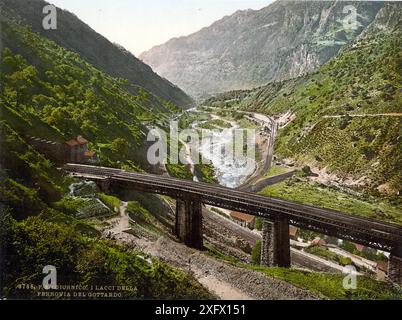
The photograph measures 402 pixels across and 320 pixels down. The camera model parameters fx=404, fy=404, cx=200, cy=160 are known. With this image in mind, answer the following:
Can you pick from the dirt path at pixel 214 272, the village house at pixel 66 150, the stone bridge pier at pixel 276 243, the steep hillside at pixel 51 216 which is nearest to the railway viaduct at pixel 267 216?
the stone bridge pier at pixel 276 243

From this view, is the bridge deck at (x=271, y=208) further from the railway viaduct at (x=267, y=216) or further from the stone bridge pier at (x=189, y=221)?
the stone bridge pier at (x=189, y=221)

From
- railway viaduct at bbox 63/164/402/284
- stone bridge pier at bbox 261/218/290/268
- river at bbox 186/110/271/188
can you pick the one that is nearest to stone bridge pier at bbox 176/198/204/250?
railway viaduct at bbox 63/164/402/284

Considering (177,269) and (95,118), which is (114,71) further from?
(177,269)

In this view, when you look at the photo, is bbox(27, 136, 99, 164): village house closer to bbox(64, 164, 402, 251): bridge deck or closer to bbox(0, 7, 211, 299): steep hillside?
bbox(0, 7, 211, 299): steep hillside

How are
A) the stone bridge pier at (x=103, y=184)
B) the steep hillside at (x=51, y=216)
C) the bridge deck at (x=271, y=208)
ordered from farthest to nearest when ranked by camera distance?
the stone bridge pier at (x=103, y=184) < the bridge deck at (x=271, y=208) < the steep hillside at (x=51, y=216)

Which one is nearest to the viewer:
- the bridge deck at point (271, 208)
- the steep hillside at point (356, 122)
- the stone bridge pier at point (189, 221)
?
the bridge deck at point (271, 208)
